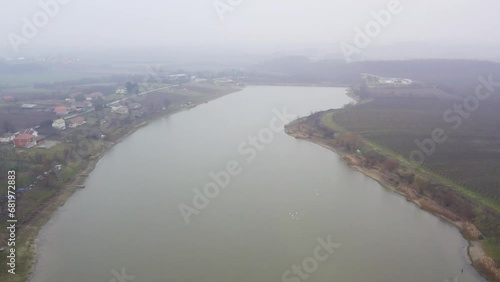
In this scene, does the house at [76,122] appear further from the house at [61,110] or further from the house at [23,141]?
the house at [23,141]

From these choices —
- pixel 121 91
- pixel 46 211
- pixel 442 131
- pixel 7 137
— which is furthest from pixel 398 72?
pixel 46 211

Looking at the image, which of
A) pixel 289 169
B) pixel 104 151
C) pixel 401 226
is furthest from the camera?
pixel 104 151

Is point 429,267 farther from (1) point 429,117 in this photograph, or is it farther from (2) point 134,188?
(1) point 429,117

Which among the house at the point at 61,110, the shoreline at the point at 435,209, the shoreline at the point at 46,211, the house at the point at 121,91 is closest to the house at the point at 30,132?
the shoreline at the point at 46,211

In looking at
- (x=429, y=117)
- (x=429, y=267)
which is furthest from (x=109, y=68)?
(x=429, y=267)

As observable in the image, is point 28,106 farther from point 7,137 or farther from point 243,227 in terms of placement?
point 243,227
